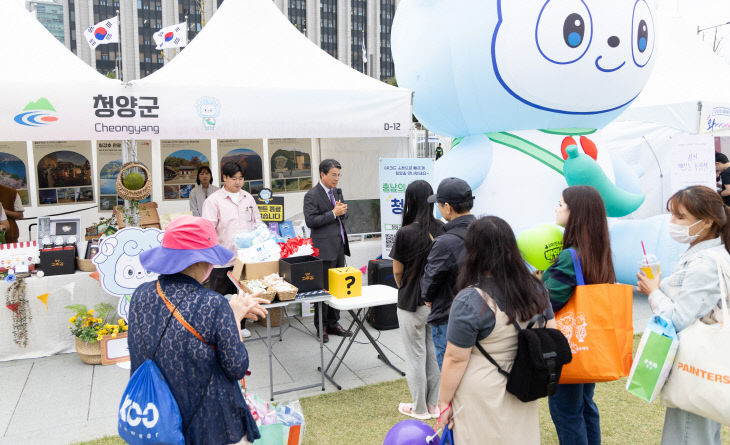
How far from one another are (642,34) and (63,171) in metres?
6.67

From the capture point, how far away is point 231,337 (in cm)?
193

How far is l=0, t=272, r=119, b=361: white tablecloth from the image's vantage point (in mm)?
4688

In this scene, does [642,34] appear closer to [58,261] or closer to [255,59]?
[255,59]

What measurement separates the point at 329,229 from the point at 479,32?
7.08ft

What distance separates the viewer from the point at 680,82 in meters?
8.33

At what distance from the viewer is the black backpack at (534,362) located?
1.96m

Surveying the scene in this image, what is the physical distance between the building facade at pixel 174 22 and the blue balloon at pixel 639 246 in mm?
47129

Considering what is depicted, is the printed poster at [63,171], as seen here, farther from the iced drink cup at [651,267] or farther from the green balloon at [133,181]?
the iced drink cup at [651,267]

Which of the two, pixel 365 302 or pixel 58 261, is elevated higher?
pixel 58 261

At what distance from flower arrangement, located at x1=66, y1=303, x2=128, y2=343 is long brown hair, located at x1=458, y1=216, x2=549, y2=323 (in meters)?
3.76

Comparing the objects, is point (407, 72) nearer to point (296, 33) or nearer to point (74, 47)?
point (296, 33)

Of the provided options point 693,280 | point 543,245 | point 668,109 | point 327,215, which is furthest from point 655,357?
point 668,109

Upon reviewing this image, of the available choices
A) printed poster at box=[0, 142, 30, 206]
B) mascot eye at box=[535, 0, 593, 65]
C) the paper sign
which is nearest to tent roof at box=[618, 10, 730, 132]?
mascot eye at box=[535, 0, 593, 65]

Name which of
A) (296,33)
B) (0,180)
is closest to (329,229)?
(296,33)
